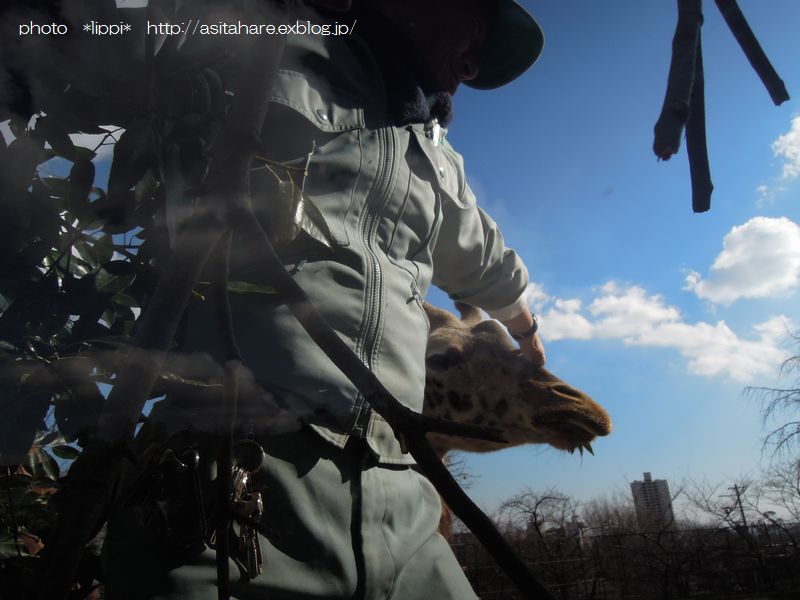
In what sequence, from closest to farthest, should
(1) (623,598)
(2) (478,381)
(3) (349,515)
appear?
(3) (349,515)
(2) (478,381)
(1) (623,598)

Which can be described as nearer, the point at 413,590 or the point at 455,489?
the point at 455,489

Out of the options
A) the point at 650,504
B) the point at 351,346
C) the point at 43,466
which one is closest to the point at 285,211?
the point at 351,346

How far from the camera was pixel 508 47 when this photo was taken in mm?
1063

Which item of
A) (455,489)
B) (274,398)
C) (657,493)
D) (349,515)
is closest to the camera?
(455,489)

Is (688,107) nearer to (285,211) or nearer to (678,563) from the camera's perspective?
(285,211)

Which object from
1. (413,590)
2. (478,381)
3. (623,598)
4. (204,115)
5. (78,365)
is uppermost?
(478,381)

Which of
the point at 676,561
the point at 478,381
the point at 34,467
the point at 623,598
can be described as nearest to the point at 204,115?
the point at 34,467

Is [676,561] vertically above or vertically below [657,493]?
below

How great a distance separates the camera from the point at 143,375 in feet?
0.64

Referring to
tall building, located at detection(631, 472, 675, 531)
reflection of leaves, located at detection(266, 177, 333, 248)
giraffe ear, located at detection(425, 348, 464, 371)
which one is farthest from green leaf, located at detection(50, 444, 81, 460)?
tall building, located at detection(631, 472, 675, 531)

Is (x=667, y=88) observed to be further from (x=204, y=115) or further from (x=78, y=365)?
(x=78, y=365)

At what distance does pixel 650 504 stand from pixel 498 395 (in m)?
7.31

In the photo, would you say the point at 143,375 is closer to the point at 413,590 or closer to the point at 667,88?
the point at 667,88

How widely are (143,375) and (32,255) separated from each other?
9.9 inches
